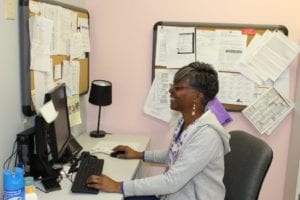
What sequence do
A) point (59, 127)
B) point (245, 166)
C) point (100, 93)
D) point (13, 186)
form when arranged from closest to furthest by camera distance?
point (13, 186)
point (245, 166)
point (59, 127)
point (100, 93)

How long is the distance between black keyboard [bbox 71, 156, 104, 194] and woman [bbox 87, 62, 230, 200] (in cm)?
4

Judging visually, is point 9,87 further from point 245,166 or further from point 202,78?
point 245,166

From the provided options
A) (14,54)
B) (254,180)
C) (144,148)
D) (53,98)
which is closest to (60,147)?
(53,98)

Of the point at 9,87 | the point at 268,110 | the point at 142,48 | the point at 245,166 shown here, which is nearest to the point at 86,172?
the point at 9,87

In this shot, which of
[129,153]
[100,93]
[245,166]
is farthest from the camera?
[100,93]

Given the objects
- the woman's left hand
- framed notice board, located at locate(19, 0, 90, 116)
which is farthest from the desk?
framed notice board, located at locate(19, 0, 90, 116)

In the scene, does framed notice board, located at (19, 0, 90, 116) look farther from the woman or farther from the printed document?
the printed document

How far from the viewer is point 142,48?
2660 millimetres

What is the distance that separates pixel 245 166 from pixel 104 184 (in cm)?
67

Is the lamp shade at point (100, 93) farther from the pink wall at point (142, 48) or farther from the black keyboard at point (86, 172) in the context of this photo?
the black keyboard at point (86, 172)

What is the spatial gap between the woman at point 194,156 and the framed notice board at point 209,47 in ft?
3.11

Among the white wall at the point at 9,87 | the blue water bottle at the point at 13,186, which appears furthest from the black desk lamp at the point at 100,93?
the blue water bottle at the point at 13,186

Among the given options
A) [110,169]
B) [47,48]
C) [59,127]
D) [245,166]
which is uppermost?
[47,48]

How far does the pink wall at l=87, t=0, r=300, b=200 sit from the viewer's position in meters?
2.52
